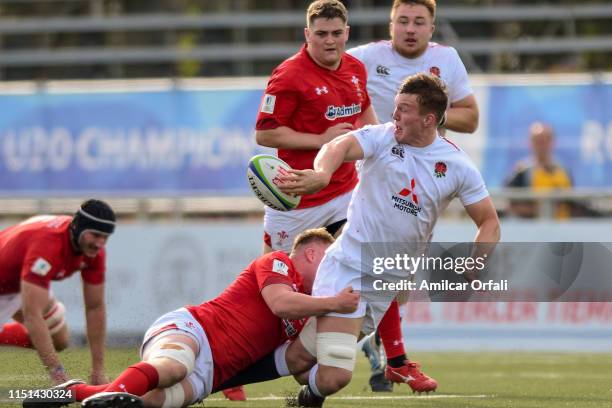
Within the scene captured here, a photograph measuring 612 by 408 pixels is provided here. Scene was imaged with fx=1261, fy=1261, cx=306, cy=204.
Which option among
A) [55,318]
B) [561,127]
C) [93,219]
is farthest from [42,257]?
[561,127]

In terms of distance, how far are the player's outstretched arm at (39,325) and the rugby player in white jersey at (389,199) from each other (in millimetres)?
1702

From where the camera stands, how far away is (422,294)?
783 cm

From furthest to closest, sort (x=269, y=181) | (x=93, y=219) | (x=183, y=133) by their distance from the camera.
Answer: (x=183, y=133) < (x=93, y=219) < (x=269, y=181)

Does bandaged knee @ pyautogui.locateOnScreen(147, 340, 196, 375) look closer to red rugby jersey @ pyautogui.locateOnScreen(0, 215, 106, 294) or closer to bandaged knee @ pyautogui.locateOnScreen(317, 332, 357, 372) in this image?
bandaged knee @ pyautogui.locateOnScreen(317, 332, 357, 372)

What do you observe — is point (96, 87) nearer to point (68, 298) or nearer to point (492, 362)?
point (68, 298)

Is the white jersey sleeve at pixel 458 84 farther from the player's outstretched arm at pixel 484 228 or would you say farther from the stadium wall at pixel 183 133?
the stadium wall at pixel 183 133

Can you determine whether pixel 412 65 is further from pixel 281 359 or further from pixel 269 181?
pixel 281 359

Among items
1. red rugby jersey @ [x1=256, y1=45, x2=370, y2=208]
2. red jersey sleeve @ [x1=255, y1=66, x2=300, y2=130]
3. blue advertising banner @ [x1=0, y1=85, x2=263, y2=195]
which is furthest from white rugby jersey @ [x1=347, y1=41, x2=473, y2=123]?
blue advertising banner @ [x1=0, y1=85, x2=263, y2=195]

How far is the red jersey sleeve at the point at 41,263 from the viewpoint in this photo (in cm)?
849

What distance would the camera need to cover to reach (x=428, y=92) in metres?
6.79

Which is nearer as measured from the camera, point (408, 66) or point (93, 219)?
point (93, 219)

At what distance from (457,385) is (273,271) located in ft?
8.91

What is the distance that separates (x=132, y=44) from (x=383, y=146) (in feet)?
49.3

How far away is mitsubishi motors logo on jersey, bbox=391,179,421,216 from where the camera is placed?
685cm
